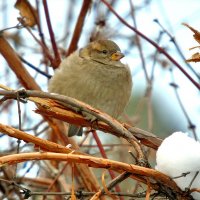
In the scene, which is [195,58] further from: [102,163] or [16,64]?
[16,64]

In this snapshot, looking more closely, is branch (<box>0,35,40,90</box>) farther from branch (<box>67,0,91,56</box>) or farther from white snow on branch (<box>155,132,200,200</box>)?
white snow on branch (<box>155,132,200,200</box>)

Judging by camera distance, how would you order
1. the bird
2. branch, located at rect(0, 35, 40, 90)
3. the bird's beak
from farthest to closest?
the bird's beak < the bird < branch, located at rect(0, 35, 40, 90)

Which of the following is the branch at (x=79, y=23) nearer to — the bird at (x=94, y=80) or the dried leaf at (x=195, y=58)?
the bird at (x=94, y=80)

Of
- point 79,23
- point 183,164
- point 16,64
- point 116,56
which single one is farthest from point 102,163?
point 116,56

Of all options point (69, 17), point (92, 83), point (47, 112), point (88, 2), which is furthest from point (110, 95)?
point (47, 112)

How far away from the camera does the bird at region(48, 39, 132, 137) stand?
8.19 feet

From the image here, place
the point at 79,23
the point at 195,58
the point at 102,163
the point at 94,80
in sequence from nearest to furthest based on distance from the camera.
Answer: the point at 102,163, the point at 195,58, the point at 79,23, the point at 94,80

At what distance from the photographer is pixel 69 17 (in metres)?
3.14

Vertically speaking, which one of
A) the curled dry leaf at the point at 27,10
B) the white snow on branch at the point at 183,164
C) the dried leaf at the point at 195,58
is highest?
the curled dry leaf at the point at 27,10

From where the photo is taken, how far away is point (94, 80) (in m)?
2.55

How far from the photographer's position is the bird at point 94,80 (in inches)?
98.3

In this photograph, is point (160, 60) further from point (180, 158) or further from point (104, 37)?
point (180, 158)

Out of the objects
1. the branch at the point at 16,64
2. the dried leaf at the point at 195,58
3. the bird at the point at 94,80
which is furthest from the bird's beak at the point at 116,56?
the dried leaf at the point at 195,58

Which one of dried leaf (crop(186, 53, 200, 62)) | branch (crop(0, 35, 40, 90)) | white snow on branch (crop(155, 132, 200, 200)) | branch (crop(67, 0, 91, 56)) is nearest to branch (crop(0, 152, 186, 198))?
white snow on branch (crop(155, 132, 200, 200))
